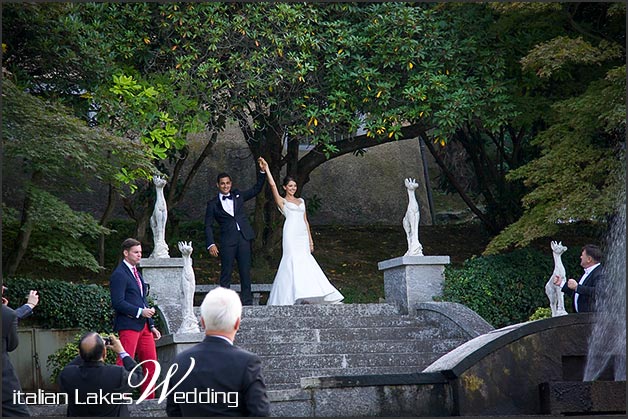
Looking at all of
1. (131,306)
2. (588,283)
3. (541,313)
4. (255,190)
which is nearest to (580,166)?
(541,313)

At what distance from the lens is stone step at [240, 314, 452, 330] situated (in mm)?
14859

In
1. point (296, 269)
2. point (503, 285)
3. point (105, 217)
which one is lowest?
point (503, 285)

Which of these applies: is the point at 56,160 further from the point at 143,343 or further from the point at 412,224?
the point at 412,224

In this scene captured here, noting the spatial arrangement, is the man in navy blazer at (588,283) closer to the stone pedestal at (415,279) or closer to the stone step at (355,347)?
the stone step at (355,347)

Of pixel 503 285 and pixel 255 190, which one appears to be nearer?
pixel 255 190

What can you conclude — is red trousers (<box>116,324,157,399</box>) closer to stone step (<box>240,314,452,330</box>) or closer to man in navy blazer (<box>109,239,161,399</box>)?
man in navy blazer (<box>109,239,161,399</box>)

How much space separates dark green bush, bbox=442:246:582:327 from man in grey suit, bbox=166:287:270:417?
10659mm

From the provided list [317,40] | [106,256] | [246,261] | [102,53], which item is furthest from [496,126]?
[106,256]

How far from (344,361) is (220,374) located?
818 cm

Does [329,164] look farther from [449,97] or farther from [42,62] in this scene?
[42,62]

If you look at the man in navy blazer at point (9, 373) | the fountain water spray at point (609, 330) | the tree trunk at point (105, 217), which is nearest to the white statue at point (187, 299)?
the man in navy blazer at point (9, 373)

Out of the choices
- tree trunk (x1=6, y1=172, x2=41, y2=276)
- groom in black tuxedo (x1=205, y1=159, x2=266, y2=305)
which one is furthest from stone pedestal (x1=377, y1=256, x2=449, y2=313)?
tree trunk (x1=6, y1=172, x2=41, y2=276)

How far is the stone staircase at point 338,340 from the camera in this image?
45.1ft

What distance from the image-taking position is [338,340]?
14.6 meters
